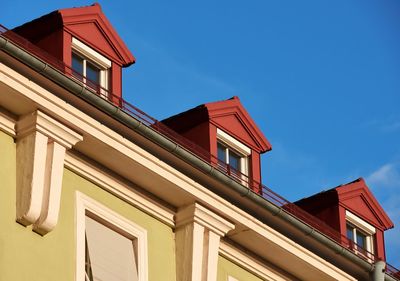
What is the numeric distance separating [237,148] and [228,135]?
1.45ft

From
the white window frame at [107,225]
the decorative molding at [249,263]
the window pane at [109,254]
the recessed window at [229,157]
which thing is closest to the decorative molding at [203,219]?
the decorative molding at [249,263]

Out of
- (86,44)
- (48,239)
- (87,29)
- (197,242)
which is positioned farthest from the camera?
(87,29)

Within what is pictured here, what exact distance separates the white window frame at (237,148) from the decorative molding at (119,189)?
2.61 m

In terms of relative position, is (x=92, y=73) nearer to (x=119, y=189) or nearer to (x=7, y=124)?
(x=119, y=189)

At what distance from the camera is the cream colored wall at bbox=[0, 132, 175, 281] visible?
82.1 ft

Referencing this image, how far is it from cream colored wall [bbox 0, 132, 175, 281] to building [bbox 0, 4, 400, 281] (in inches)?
0.8

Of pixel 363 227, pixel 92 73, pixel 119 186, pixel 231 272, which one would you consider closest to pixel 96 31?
pixel 92 73

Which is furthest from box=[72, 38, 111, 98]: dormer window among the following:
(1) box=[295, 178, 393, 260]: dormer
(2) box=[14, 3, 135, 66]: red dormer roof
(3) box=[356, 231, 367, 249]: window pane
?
(3) box=[356, 231, 367, 249]: window pane

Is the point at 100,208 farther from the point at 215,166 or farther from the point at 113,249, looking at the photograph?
the point at 215,166

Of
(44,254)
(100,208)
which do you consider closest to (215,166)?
(100,208)

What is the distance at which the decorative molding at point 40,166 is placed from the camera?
25.8m

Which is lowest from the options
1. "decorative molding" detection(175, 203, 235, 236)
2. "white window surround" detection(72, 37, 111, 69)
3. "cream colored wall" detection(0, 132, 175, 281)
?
"cream colored wall" detection(0, 132, 175, 281)

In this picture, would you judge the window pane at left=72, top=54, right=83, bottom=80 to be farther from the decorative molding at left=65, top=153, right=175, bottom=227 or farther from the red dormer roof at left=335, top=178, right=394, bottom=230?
the red dormer roof at left=335, top=178, right=394, bottom=230

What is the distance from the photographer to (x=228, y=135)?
30719 mm
